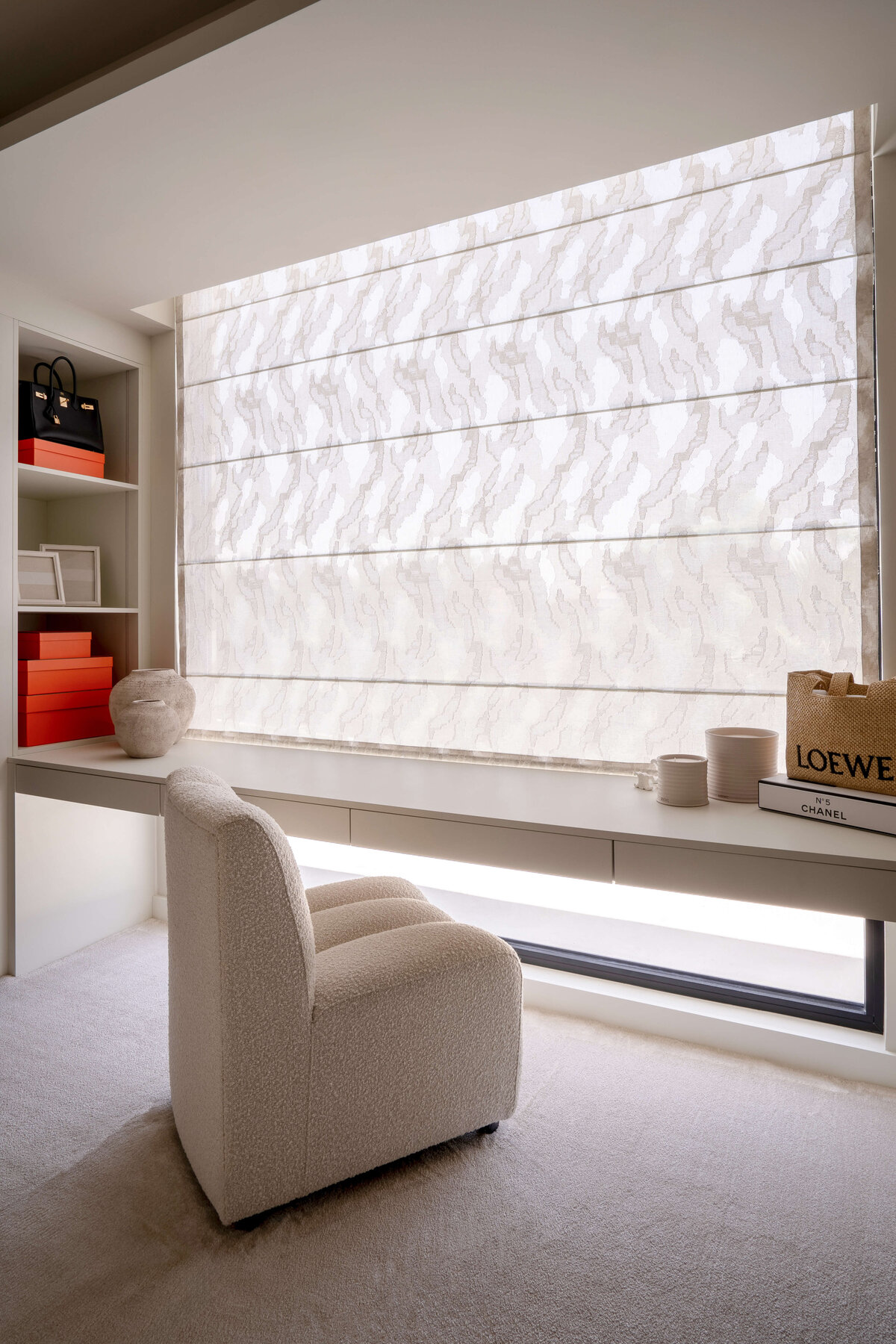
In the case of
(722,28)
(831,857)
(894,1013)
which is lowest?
(894,1013)

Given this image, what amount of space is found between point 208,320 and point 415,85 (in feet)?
4.57

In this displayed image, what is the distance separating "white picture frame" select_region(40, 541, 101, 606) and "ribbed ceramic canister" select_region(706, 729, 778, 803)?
85.2 inches

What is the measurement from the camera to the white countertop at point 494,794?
4.65ft

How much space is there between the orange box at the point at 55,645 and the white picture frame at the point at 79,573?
121 millimetres

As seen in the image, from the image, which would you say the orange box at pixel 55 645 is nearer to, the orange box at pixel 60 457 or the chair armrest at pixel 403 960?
the orange box at pixel 60 457

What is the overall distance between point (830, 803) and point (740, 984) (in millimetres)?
783

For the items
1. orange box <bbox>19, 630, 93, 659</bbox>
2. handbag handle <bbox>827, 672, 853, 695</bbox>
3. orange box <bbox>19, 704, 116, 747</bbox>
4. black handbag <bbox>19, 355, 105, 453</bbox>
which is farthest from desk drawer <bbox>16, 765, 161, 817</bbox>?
handbag handle <bbox>827, 672, 853, 695</bbox>

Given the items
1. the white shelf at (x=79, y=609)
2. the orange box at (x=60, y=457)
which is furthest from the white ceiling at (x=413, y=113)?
the white shelf at (x=79, y=609)

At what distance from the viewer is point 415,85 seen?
60.0 inches

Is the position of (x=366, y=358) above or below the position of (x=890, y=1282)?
above

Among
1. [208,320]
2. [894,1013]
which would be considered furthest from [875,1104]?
[208,320]

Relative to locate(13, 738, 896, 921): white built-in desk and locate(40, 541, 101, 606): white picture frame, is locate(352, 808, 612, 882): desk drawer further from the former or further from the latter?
locate(40, 541, 101, 606): white picture frame

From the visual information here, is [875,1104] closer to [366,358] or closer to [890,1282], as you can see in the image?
[890,1282]

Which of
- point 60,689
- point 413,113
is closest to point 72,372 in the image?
point 60,689
